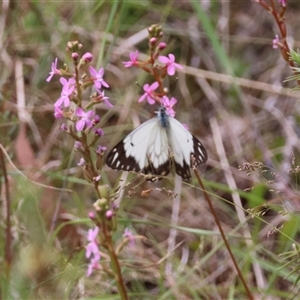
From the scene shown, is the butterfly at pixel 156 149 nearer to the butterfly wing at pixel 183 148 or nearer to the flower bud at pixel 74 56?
the butterfly wing at pixel 183 148

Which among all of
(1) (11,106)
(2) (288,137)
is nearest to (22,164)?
(1) (11,106)

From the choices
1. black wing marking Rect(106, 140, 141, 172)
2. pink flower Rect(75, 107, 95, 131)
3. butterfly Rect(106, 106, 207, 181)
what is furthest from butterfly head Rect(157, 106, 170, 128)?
pink flower Rect(75, 107, 95, 131)

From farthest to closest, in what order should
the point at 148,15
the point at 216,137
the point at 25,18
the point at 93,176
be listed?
1. the point at 148,15
2. the point at 25,18
3. the point at 216,137
4. the point at 93,176

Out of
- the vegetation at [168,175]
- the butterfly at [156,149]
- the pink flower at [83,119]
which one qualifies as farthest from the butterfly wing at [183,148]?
the pink flower at [83,119]

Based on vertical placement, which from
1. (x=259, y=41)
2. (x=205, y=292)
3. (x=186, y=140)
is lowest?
(x=205, y=292)

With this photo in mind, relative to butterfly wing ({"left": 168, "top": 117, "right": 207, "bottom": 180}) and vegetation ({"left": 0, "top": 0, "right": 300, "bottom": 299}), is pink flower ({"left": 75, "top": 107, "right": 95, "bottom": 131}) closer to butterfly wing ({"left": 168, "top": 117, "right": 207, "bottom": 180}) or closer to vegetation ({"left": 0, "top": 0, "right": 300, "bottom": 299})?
vegetation ({"left": 0, "top": 0, "right": 300, "bottom": 299})

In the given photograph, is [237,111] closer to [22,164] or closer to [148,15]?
[148,15]
